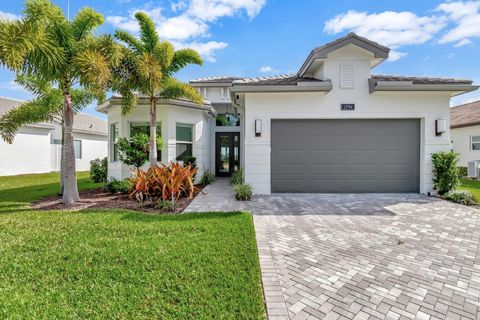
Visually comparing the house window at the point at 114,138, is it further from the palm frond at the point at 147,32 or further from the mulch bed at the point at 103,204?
the palm frond at the point at 147,32

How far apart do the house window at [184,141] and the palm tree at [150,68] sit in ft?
6.91

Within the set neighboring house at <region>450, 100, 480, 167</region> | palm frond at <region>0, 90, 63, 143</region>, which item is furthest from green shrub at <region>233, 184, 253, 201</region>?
neighboring house at <region>450, 100, 480, 167</region>

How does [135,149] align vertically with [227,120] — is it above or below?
below

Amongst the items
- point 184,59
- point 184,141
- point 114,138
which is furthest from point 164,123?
point 184,59

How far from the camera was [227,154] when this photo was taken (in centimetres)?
1616

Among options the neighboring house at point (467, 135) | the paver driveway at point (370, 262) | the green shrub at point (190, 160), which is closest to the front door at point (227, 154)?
the green shrub at point (190, 160)

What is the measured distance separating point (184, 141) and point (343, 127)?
7.48 m

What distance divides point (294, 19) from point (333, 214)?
8.62m

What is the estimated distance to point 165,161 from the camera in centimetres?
1177

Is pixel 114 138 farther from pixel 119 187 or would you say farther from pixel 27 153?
pixel 27 153

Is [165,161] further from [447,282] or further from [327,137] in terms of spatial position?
[447,282]

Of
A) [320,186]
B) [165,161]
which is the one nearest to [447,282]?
[320,186]

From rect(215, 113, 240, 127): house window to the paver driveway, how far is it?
32.5 ft

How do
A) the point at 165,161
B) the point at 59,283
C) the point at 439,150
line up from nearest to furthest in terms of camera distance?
the point at 59,283, the point at 439,150, the point at 165,161
